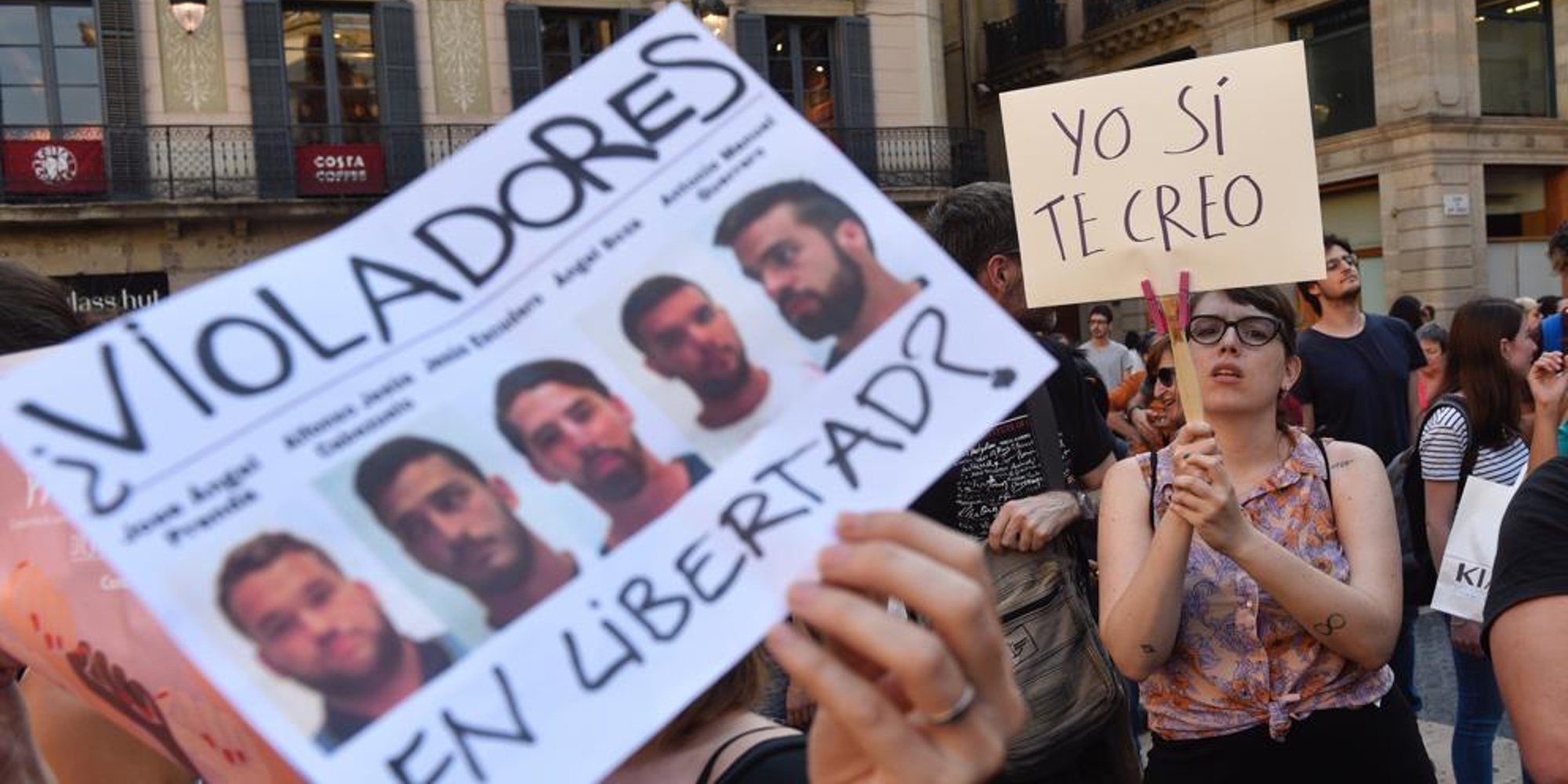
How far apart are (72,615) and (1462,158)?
20368mm

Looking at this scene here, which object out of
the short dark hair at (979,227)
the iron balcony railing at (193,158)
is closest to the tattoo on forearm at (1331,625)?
the short dark hair at (979,227)

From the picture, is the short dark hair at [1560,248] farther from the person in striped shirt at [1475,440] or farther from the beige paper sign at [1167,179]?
the beige paper sign at [1167,179]

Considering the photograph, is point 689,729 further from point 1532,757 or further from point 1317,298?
point 1317,298

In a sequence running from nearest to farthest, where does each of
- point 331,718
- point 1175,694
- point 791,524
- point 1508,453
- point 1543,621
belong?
point 331,718 → point 791,524 → point 1543,621 → point 1175,694 → point 1508,453

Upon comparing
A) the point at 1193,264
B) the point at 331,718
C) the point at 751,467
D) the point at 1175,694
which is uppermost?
the point at 1193,264

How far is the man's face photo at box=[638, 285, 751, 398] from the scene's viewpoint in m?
1.11

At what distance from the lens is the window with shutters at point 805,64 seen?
20.6 meters

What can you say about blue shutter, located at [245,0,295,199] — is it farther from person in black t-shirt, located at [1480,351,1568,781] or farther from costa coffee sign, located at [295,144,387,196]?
person in black t-shirt, located at [1480,351,1568,781]

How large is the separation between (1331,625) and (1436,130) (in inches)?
718

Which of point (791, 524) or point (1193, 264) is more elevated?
point (1193, 264)

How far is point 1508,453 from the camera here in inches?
173

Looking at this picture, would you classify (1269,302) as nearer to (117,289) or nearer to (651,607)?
(651,607)

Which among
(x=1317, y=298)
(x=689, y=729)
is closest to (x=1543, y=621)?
(x=689, y=729)

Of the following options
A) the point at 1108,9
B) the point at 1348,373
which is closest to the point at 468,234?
the point at 1348,373
